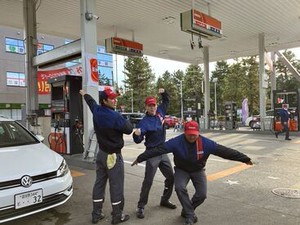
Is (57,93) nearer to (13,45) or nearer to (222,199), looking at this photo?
(222,199)

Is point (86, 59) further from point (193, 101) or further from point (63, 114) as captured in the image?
point (193, 101)

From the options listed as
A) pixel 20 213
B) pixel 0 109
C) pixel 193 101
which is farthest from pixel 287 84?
pixel 20 213

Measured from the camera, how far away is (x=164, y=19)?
15.3m

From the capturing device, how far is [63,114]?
973 cm

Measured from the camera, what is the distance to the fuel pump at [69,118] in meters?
9.49

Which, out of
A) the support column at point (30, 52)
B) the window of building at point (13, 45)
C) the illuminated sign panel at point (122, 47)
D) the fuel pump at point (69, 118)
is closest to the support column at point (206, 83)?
the illuminated sign panel at point (122, 47)

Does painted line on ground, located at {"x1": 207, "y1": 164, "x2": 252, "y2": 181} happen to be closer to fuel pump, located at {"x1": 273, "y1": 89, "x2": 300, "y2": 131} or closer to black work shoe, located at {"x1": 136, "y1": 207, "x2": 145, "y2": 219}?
black work shoe, located at {"x1": 136, "y1": 207, "x2": 145, "y2": 219}

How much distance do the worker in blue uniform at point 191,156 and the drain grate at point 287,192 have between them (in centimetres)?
199

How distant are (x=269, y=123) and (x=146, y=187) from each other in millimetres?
15529

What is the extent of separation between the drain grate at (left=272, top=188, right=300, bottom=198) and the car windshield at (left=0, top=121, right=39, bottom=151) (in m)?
4.34

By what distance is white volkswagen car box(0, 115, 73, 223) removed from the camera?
3.94 meters

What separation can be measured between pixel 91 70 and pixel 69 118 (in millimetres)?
1837

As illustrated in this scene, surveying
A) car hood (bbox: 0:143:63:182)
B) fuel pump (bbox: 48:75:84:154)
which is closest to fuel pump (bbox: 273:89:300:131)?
fuel pump (bbox: 48:75:84:154)

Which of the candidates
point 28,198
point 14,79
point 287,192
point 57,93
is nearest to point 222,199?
point 287,192
